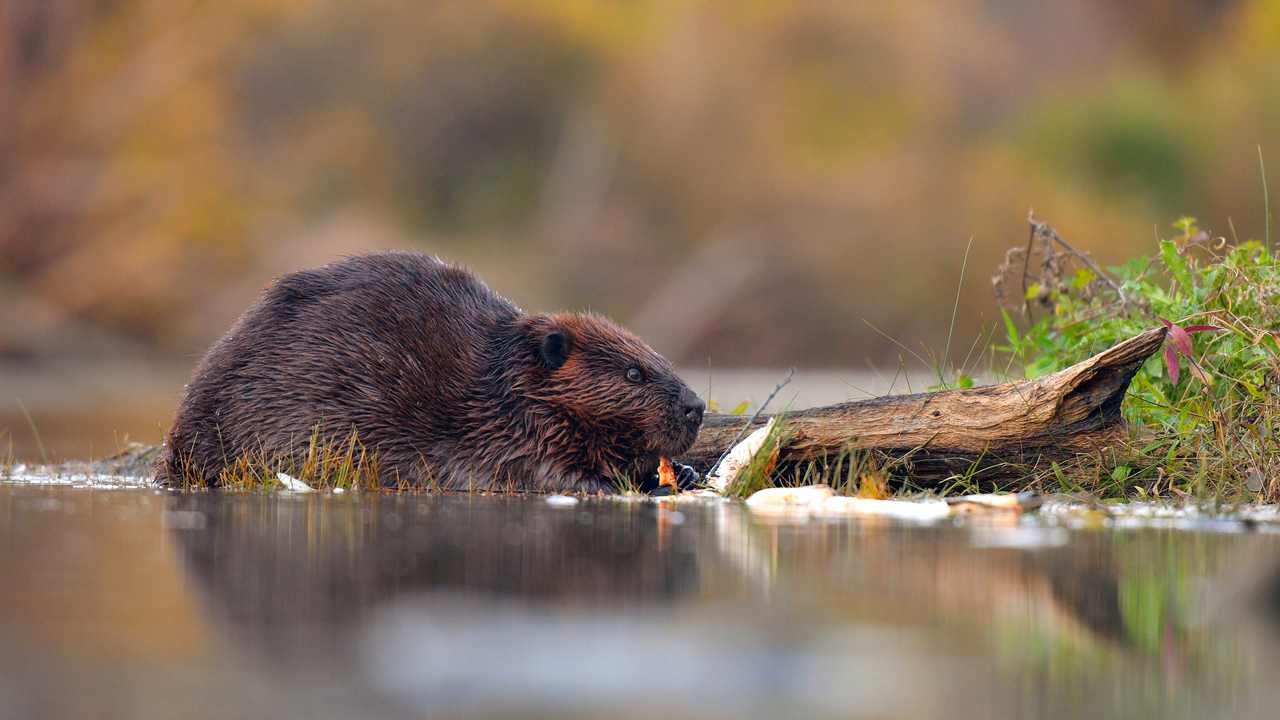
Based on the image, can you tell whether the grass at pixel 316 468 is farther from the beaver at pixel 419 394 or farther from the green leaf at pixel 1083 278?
the green leaf at pixel 1083 278

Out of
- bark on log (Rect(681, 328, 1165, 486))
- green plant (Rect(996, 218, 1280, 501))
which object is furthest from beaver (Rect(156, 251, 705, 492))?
green plant (Rect(996, 218, 1280, 501))

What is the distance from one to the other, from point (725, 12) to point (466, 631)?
25.3 meters

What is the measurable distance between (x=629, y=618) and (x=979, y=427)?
112 inches

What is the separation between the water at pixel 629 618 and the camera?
2216 millimetres

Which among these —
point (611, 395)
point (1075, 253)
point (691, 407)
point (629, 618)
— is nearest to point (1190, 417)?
point (1075, 253)

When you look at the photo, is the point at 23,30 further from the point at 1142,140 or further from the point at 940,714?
the point at 940,714

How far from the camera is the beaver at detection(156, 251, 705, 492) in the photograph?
19.0ft

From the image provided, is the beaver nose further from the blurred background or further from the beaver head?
the blurred background

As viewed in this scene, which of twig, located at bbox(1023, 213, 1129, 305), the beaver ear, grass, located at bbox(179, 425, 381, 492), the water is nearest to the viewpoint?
the water

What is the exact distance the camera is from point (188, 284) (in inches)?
843

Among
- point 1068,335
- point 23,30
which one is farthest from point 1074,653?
point 23,30

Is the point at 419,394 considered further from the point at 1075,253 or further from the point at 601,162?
the point at 601,162

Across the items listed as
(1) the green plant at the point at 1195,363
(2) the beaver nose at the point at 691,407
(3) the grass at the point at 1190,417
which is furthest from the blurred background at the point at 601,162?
(2) the beaver nose at the point at 691,407

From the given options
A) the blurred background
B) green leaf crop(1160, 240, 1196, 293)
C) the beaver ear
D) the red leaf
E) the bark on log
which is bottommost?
the bark on log
